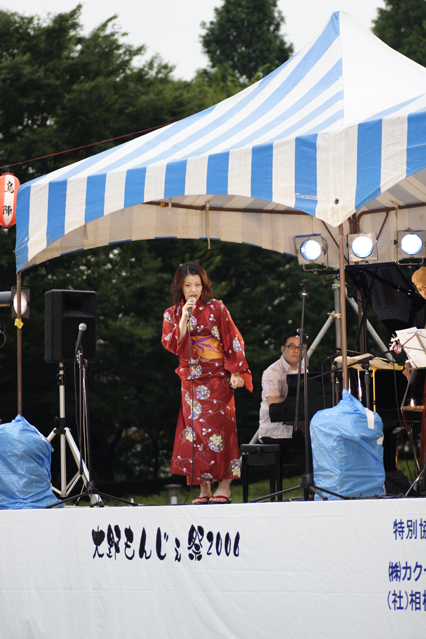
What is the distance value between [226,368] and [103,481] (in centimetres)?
1080

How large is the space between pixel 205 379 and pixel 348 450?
4.64ft

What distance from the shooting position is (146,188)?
4047mm

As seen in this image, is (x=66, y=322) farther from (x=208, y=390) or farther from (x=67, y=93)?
(x=67, y=93)

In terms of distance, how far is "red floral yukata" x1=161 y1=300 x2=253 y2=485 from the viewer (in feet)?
15.2

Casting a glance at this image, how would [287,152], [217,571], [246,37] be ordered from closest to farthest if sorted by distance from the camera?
[217,571] < [287,152] < [246,37]

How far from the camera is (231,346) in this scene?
4660mm

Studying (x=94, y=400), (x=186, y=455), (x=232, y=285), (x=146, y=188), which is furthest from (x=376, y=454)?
(x=232, y=285)

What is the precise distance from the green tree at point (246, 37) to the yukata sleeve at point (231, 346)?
48.9ft

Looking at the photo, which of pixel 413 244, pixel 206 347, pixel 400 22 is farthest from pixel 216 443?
pixel 400 22

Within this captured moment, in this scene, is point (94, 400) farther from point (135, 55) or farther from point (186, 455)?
point (186, 455)

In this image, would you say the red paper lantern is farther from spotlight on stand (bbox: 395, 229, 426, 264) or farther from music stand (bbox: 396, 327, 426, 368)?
music stand (bbox: 396, 327, 426, 368)

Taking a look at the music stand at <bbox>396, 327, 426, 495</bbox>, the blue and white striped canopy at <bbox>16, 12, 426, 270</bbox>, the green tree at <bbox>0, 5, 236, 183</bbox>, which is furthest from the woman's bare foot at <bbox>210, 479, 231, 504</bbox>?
the green tree at <bbox>0, 5, 236, 183</bbox>

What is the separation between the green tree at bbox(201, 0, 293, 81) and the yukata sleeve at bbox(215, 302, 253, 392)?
1491 centimetres

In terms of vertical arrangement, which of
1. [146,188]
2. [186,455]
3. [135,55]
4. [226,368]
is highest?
[135,55]
